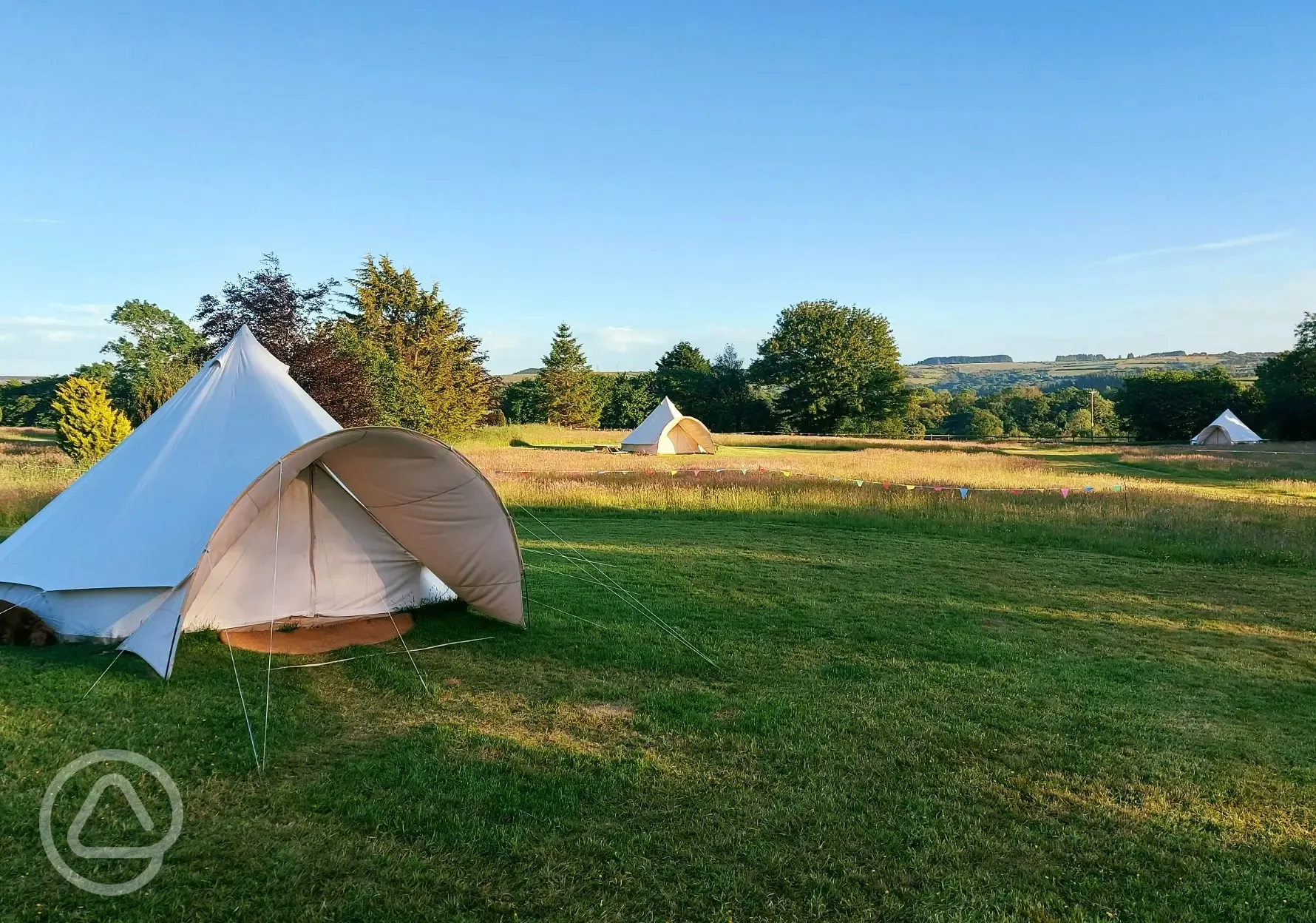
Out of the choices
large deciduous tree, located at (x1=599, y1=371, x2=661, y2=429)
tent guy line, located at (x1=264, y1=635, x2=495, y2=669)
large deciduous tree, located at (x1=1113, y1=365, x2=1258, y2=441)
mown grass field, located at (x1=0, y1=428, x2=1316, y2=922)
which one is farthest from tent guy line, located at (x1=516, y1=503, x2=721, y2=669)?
large deciduous tree, located at (x1=1113, y1=365, x2=1258, y2=441)

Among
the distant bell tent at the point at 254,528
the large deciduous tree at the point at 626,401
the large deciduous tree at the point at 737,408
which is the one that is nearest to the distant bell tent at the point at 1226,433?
the large deciduous tree at the point at 737,408

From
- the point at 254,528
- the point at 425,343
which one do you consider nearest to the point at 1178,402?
the point at 425,343

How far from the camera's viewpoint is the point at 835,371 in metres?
56.5

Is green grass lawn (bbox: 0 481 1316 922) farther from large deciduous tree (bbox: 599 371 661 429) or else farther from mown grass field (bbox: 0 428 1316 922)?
large deciduous tree (bbox: 599 371 661 429)

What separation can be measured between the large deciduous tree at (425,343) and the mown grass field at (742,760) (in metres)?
28.7

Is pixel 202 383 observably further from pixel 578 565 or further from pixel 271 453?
pixel 578 565

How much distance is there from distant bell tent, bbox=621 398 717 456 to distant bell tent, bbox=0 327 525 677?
23.3 metres

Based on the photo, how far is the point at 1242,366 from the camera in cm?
16462

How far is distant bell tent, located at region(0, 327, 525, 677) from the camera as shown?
20.1 feet

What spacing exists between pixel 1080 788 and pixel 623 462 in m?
20.3

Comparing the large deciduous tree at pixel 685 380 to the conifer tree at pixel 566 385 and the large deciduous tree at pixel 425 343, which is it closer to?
the conifer tree at pixel 566 385

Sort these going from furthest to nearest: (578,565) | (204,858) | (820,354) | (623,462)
Answer: 1. (820,354)
2. (623,462)
3. (578,565)
4. (204,858)

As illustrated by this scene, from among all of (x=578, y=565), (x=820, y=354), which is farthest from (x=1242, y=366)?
(x=578, y=565)

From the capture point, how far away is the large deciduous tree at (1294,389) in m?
45.2
